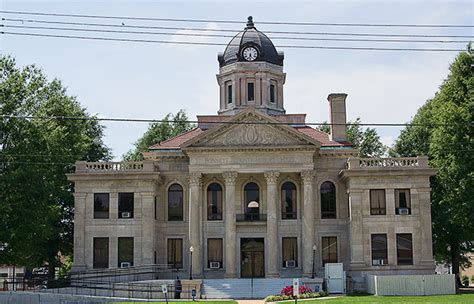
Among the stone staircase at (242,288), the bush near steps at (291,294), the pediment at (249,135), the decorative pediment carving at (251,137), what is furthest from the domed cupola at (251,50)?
the bush near steps at (291,294)

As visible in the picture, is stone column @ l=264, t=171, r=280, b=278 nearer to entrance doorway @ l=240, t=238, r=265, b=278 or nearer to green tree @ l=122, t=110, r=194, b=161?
entrance doorway @ l=240, t=238, r=265, b=278

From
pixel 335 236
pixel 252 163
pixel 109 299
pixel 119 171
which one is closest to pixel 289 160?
pixel 252 163

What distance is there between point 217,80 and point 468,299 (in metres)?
31.7

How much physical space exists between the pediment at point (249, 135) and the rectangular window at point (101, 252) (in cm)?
905

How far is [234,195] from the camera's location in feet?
156

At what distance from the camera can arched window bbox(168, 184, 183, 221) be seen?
49781 mm

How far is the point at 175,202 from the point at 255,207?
588 cm

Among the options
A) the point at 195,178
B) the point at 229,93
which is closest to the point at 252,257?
the point at 195,178

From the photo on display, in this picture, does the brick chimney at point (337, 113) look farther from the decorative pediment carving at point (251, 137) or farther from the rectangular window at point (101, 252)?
the rectangular window at point (101, 252)

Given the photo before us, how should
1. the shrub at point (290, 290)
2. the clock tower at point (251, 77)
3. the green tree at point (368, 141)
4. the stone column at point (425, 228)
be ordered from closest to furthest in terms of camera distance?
1. the shrub at point (290, 290)
2. the stone column at point (425, 228)
3. the clock tower at point (251, 77)
4. the green tree at point (368, 141)

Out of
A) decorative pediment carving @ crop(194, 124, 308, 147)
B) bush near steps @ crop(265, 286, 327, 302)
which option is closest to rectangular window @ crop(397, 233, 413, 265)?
bush near steps @ crop(265, 286, 327, 302)

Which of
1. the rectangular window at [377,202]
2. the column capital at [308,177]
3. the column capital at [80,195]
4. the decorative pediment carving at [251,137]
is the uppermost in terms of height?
the decorative pediment carving at [251,137]

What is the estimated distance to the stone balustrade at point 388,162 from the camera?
4728 centimetres

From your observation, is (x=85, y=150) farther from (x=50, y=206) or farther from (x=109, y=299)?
(x=109, y=299)
